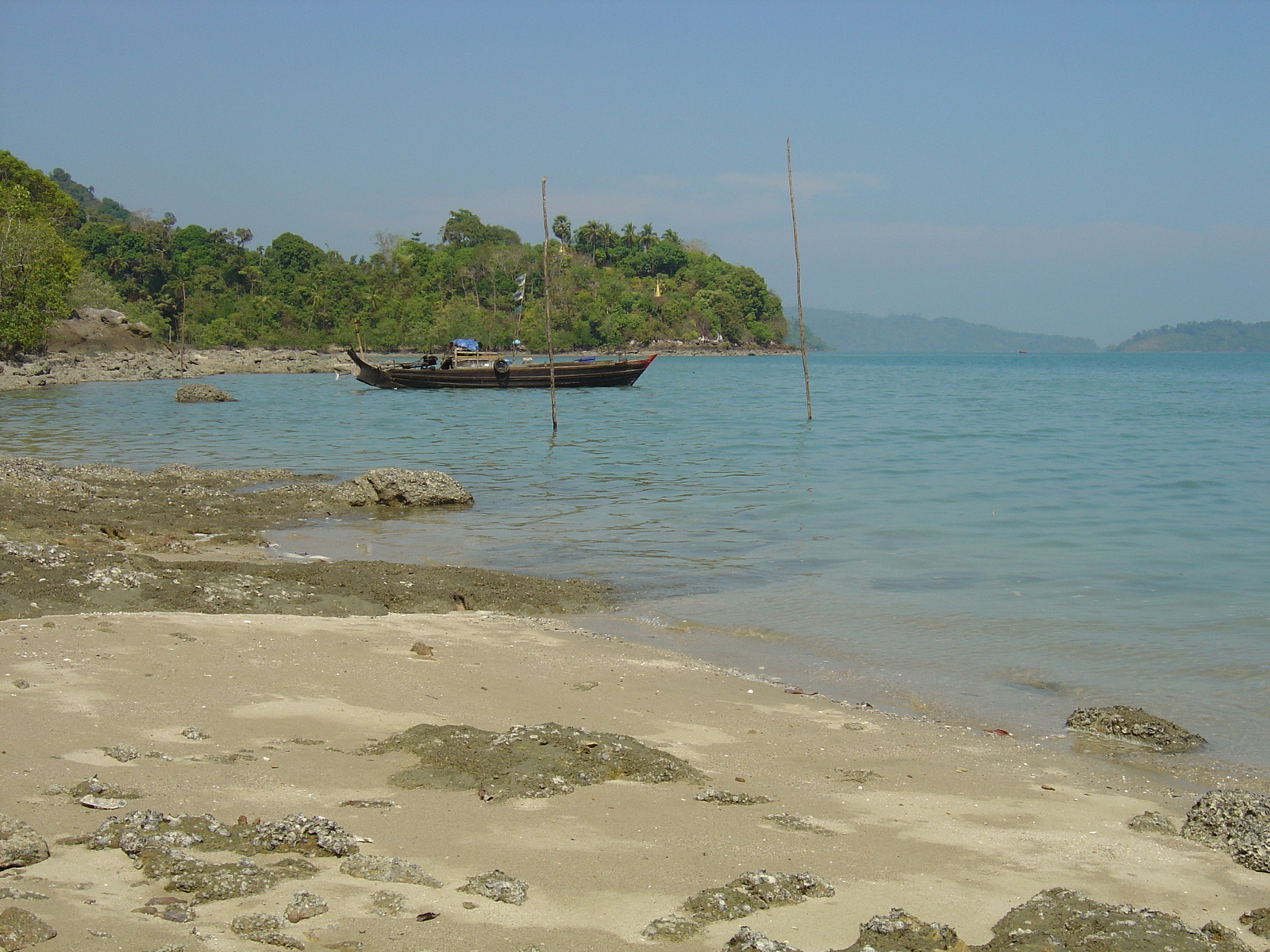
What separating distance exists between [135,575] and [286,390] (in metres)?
43.5

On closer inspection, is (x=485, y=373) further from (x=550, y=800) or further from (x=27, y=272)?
(x=550, y=800)

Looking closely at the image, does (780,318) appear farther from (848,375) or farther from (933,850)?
(933,850)

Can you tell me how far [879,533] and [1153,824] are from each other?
8.12 m

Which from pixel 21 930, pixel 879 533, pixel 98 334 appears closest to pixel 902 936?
pixel 21 930

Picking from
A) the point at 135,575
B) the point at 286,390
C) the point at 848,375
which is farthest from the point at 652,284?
the point at 135,575

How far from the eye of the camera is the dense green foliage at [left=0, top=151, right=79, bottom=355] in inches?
1689

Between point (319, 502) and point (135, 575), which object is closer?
point (135, 575)

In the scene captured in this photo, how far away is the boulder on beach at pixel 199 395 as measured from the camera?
3658cm

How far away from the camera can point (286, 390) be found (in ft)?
160

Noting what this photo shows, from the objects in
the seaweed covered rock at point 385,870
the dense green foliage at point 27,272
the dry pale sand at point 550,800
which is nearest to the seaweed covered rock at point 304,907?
the dry pale sand at point 550,800

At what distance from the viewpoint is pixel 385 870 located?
3.27 metres

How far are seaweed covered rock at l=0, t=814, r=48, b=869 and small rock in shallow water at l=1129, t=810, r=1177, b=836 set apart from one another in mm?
4072

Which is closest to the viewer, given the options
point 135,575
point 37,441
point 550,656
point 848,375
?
point 550,656

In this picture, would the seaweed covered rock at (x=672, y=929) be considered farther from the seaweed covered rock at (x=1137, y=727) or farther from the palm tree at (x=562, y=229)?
the palm tree at (x=562, y=229)
